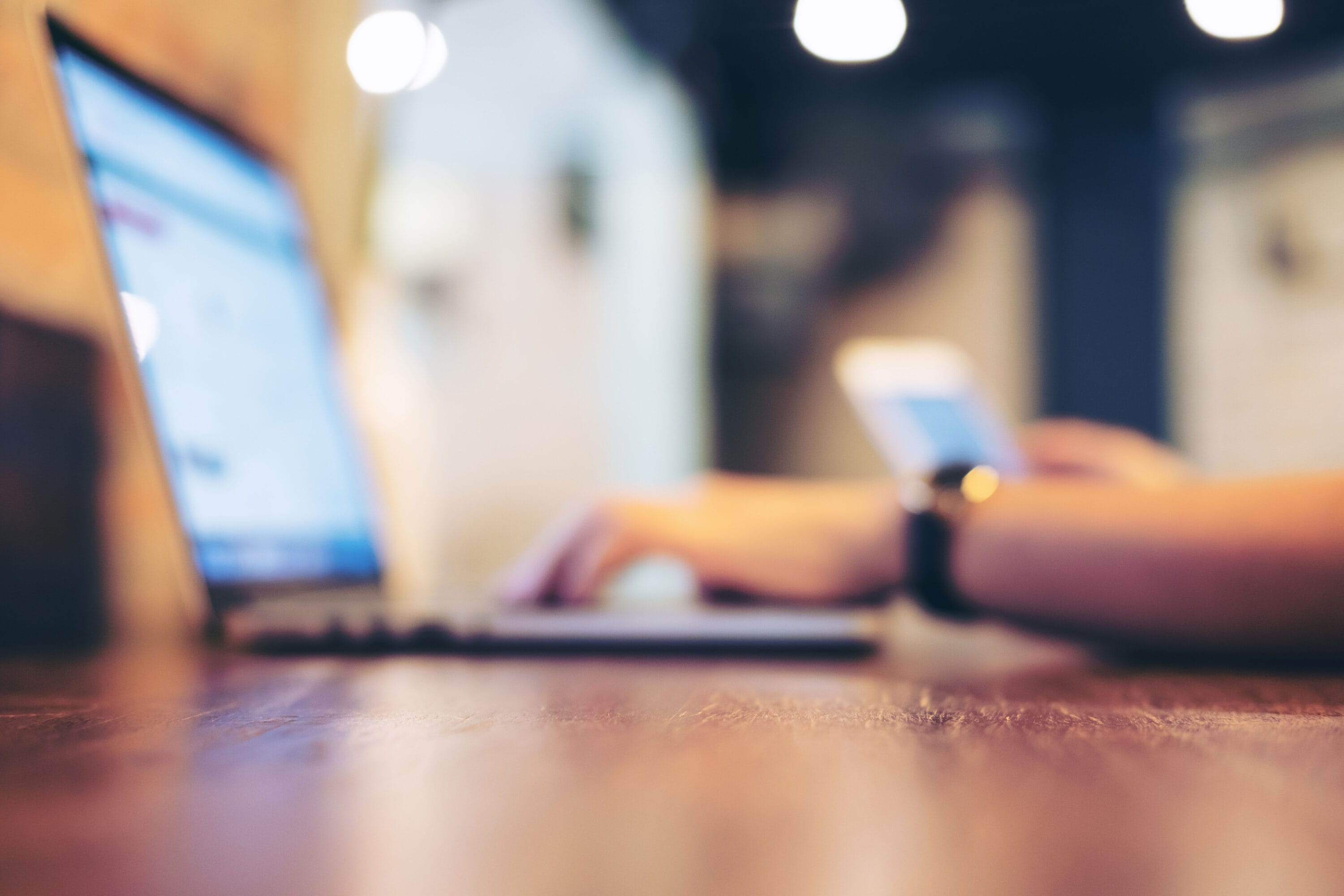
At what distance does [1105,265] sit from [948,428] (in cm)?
201

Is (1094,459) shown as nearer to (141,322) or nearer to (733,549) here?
(733,549)

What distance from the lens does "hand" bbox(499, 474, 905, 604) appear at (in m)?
0.69

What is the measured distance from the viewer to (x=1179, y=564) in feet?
1.50

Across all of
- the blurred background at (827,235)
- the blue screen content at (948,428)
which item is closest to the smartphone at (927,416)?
the blue screen content at (948,428)

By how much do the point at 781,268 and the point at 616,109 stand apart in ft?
3.26

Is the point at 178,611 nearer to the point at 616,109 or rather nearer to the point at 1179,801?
the point at 1179,801

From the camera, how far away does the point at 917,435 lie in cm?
180

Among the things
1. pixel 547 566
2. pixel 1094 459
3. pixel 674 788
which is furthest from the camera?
pixel 1094 459

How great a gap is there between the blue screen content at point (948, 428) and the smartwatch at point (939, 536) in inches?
45.4

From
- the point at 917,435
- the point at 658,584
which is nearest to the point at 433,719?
the point at 917,435

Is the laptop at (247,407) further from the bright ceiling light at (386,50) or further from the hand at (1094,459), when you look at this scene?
the hand at (1094,459)

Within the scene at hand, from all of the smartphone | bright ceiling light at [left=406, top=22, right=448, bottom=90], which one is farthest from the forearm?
the smartphone

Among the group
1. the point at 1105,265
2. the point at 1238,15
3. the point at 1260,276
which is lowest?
the point at 1238,15

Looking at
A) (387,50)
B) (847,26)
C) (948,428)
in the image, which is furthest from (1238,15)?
(948,428)
